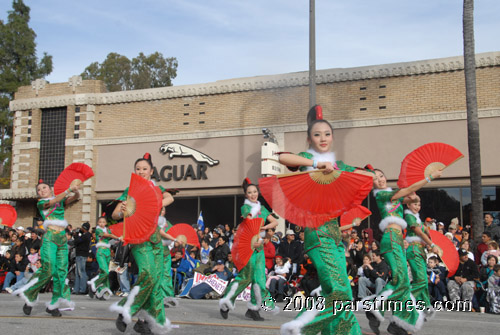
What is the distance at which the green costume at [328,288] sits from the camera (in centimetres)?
488

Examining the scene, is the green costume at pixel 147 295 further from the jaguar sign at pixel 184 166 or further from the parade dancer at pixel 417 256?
the jaguar sign at pixel 184 166

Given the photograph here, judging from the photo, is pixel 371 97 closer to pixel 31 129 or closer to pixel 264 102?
pixel 264 102

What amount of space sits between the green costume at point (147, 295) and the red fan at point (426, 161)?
3172 millimetres

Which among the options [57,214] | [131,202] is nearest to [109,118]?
[57,214]

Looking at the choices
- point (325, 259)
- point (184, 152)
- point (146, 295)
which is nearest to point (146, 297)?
point (146, 295)

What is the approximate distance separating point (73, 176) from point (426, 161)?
5017 millimetres

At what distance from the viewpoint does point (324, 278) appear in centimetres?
505

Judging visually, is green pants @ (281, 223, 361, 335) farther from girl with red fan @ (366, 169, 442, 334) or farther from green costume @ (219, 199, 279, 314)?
green costume @ (219, 199, 279, 314)

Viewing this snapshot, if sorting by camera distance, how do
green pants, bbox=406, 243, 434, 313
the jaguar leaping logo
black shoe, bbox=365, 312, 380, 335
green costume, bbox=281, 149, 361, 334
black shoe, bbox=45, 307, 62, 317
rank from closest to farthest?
1. green costume, bbox=281, 149, 361, 334
2. black shoe, bbox=365, 312, 380, 335
3. green pants, bbox=406, 243, 434, 313
4. black shoe, bbox=45, 307, 62, 317
5. the jaguar leaping logo

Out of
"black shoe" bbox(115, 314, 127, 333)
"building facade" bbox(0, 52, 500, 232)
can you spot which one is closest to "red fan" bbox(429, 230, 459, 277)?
"black shoe" bbox(115, 314, 127, 333)

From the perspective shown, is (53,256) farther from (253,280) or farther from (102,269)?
(102,269)

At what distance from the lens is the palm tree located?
581 inches

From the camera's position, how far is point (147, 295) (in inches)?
256

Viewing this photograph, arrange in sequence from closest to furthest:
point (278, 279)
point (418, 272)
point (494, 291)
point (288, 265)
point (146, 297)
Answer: point (146, 297) → point (418, 272) → point (494, 291) → point (278, 279) → point (288, 265)
